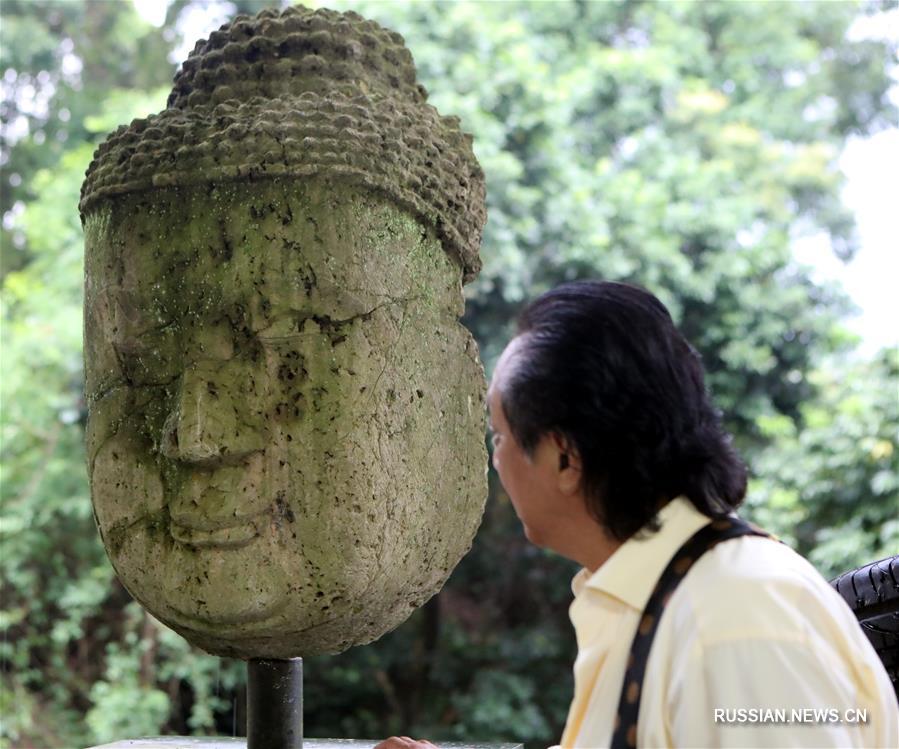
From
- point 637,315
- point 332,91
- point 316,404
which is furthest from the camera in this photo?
point 332,91

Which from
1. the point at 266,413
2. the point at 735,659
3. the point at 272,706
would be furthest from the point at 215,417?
the point at 735,659

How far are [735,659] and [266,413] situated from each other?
1.21 meters

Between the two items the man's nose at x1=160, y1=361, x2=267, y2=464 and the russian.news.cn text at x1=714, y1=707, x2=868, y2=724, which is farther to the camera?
the man's nose at x1=160, y1=361, x2=267, y2=464

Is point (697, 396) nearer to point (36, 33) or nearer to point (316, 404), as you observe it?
point (316, 404)

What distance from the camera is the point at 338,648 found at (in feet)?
7.36

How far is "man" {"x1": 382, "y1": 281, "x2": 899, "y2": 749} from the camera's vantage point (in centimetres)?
101

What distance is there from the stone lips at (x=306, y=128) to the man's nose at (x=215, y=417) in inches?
15.2

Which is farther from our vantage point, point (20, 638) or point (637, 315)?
point (20, 638)

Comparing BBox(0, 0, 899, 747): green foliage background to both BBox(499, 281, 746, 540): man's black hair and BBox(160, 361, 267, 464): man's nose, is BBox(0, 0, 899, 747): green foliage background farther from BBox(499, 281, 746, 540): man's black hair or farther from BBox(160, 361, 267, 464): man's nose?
BBox(499, 281, 746, 540): man's black hair

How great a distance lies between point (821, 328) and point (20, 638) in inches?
207

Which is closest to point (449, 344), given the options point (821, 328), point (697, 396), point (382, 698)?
point (697, 396)

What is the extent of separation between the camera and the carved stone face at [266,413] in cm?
203

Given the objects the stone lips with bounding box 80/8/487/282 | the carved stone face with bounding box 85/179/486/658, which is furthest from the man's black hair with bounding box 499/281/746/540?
the stone lips with bounding box 80/8/487/282

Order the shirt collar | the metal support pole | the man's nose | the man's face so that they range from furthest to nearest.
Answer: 1. the metal support pole
2. the man's nose
3. the man's face
4. the shirt collar
